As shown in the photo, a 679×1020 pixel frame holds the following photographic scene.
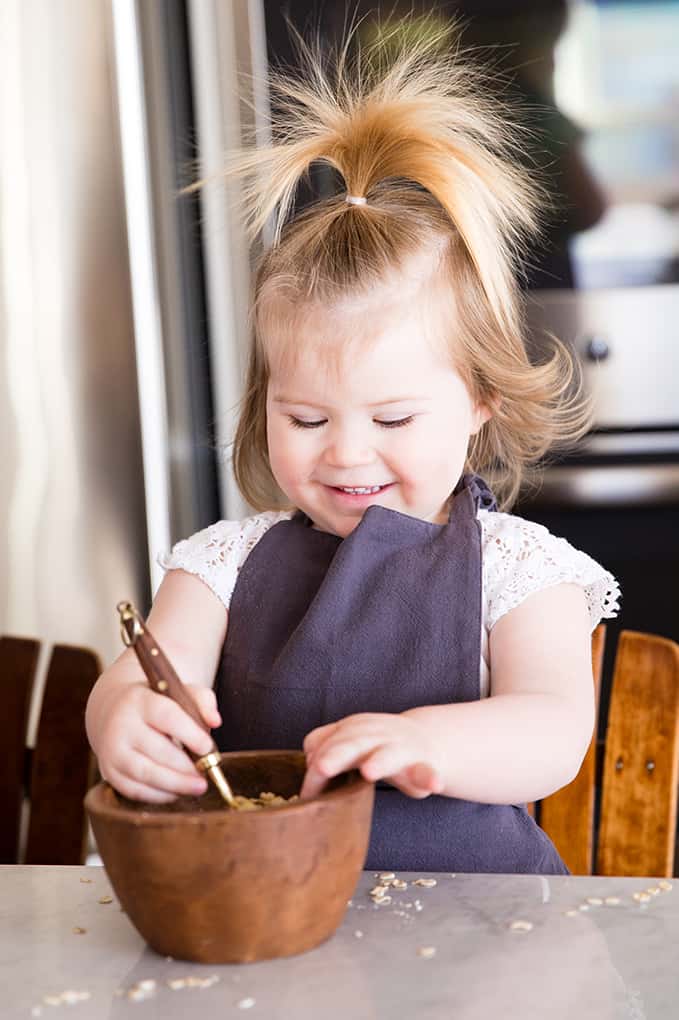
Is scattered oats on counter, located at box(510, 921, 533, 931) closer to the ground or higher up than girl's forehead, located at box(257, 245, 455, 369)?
closer to the ground

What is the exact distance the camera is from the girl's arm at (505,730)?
769 mm

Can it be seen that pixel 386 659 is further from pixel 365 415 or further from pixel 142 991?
pixel 142 991

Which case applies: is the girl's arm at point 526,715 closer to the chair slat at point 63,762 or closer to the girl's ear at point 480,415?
the girl's ear at point 480,415

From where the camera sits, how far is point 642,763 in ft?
3.82

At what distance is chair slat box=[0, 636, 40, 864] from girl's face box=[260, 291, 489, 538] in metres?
0.58

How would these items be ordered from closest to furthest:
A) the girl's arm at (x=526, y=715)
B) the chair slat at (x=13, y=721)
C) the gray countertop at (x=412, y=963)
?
the gray countertop at (x=412, y=963)
the girl's arm at (x=526, y=715)
the chair slat at (x=13, y=721)

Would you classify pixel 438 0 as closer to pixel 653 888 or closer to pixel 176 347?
pixel 176 347

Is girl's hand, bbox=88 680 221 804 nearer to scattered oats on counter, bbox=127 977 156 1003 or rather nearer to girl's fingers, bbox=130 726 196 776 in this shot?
girl's fingers, bbox=130 726 196 776

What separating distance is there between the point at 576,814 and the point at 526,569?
0.27 meters

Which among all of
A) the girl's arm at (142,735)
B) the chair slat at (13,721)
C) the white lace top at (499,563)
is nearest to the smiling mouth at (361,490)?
the white lace top at (499,563)

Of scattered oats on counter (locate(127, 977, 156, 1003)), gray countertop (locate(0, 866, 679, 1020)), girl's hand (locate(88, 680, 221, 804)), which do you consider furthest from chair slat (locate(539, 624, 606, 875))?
scattered oats on counter (locate(127, 977, 156, 1003))

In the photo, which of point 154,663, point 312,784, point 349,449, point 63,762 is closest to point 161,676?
point 154,663

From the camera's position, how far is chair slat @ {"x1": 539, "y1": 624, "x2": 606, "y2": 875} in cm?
122

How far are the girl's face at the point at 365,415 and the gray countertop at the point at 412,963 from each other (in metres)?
0.38
